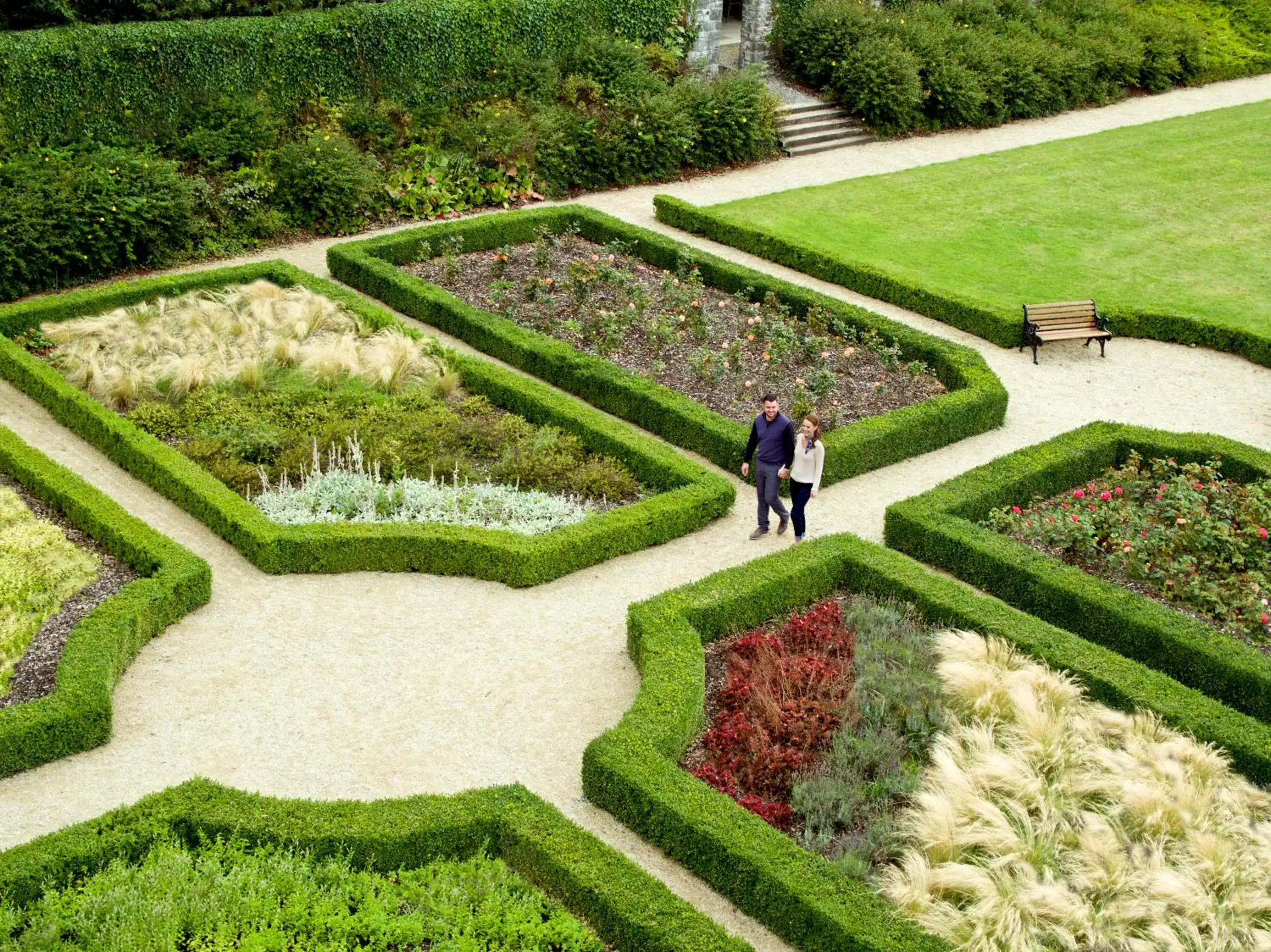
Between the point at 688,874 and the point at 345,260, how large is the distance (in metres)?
12.2

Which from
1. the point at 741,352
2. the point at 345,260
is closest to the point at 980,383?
the point at 741,352

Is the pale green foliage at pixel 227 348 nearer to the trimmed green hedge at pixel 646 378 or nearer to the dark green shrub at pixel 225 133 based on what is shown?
the trimmed green hedge at pixel 646 378

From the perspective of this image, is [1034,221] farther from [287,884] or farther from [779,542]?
[287,884]

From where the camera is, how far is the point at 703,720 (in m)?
10.4

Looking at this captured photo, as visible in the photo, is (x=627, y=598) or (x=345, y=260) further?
(x=345, y=260)

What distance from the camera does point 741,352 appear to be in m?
16.6

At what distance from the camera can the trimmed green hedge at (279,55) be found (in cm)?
2031

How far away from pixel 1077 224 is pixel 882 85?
19.0 feet

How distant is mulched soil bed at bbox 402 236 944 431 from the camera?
15523mm

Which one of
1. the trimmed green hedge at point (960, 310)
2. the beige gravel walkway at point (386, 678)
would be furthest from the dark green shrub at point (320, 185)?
the beige gravel walkway at point (386, 678)

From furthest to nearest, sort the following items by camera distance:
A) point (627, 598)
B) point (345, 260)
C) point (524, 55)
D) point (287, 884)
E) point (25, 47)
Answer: point (524, 55), point (25, 47), point (345, 260), point (627, 598), point (287, 884)

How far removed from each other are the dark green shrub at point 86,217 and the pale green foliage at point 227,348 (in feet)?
5.58

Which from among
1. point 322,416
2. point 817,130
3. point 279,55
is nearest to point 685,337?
point 322,416

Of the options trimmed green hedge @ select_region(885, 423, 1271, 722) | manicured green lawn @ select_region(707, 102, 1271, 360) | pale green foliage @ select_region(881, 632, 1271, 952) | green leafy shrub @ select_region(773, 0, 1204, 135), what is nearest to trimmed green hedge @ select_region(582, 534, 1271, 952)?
pale green foliage @ select_region(881, 632, 1271, 952)
